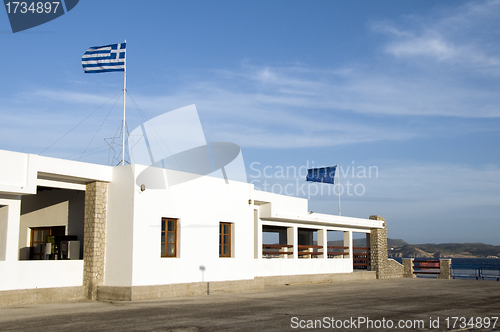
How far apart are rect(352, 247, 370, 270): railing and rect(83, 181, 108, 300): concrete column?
19170 mm

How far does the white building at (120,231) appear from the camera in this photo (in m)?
14.7

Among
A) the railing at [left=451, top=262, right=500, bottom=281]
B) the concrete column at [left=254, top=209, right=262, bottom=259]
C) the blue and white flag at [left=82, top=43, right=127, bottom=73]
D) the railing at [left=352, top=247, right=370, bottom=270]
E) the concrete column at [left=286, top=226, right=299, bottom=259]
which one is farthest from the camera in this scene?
the railing at [left=451, top=262, right=500, bottom=281]

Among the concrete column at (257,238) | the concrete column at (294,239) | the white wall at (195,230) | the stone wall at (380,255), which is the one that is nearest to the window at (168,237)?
the white wall at (195,230)

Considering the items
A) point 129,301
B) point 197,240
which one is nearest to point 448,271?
point 197,240

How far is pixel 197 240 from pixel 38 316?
740 cm

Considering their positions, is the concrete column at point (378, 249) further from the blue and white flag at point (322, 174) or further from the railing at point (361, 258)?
the blue and white flag at point (322, 174)

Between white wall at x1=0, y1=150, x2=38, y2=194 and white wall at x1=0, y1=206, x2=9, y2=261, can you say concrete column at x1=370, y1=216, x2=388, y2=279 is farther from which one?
white wall at x1=0, y1=206, x2=9, y2=261

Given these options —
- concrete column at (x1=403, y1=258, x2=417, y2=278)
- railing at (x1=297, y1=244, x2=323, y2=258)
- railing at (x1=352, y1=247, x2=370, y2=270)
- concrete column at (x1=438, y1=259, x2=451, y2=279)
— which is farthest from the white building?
concrete column at (x1=438, y1=259, x2=451, y2=279)

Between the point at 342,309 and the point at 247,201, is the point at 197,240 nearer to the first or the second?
the point at 247,201

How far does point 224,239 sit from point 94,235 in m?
5.57

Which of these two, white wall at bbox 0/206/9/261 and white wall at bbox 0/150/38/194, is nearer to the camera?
white wall at bbox 0/150/38/194

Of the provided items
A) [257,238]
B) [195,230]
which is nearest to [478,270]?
[257,238]

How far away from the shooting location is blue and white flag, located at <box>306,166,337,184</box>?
3375cm

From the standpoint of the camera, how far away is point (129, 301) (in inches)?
619
